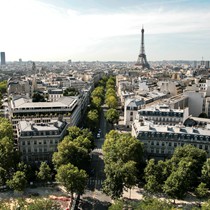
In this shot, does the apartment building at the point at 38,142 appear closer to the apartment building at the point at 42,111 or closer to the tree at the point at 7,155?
the tree at the point at 7,155

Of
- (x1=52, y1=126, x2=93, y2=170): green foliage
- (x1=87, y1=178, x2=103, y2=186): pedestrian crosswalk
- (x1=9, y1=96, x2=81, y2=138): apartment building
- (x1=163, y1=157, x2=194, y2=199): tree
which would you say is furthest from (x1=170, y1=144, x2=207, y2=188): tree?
(x1=9, y1=96, x2=81, y2=138): apartment building

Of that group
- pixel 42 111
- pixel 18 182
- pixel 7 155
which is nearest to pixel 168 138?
pixel 18 182

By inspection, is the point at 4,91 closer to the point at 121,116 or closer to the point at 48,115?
the point at 121,116

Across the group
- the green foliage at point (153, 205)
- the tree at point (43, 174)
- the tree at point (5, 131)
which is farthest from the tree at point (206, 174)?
the tree at point (5, 131)

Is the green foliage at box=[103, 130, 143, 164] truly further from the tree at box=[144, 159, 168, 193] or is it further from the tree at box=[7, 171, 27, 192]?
the tree at box=[7, 171, 27, 192]

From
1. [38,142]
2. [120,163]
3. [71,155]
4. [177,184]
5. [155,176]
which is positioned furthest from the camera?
[38,142]

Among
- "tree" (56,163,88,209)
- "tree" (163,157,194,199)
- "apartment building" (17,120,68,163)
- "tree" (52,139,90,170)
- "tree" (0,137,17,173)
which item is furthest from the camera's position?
"apartment building" (17,120,68,163)

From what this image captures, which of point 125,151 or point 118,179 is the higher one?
point 125,151

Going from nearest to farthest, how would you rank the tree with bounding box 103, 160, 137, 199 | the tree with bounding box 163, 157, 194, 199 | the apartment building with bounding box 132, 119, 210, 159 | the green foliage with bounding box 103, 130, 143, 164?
the tree with bounding box 163, 157, 194, 199 → the tree with bounding box 103, 160, 137, 199 → the green foliage with bounding box 103, 130, 143, 164 → the apartment building with bounding box 132, 119, 210, 159

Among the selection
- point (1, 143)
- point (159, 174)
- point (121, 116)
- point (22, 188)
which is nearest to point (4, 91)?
point (121, 116)

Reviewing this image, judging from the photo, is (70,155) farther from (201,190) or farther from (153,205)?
(201,190)
